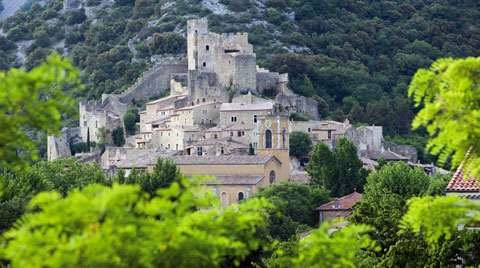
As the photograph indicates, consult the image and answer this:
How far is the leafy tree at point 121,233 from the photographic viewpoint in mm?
15406

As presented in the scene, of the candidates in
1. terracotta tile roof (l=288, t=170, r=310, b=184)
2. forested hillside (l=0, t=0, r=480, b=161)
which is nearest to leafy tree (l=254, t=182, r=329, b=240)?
terracotta tile roof (l=288, t=170, r=310, b=184)

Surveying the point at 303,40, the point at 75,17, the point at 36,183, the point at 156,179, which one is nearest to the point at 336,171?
the point at 156,179

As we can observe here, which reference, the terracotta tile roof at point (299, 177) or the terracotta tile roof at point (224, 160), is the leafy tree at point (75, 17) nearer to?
the terracotta tile roof at point (299, 177)

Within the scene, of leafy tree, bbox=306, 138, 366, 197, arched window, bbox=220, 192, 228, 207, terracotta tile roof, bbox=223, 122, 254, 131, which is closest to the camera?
arched window, bbox=220, 192, 228, 207

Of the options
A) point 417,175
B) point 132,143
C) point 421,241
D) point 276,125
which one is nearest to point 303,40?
point 132,143

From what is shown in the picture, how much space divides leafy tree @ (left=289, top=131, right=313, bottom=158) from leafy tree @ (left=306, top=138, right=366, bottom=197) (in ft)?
23.7

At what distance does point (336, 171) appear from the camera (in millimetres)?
79000

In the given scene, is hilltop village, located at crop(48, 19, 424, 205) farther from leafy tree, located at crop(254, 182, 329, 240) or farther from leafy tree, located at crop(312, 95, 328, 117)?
leafy tree, located at crop(254, 182, 329, 240)

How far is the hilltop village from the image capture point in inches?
3031

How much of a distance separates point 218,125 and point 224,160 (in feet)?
43.0

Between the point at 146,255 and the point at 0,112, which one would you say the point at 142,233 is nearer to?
the point at 146,255

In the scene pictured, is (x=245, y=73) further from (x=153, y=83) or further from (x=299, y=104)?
(x=153, y=83)

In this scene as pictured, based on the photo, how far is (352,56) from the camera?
454ft

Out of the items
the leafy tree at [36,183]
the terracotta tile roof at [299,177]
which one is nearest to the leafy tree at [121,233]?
the leafy tree at [36,183]
